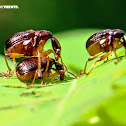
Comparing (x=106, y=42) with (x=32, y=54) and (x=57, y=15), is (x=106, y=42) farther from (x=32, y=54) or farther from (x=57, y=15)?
(x=57, y=15)

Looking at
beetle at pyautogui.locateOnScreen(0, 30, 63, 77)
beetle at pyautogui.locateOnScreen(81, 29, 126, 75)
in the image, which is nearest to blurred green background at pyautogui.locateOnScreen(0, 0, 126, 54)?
beetle at pyautogui.locateOnScreen(0, 30, 63, 77)

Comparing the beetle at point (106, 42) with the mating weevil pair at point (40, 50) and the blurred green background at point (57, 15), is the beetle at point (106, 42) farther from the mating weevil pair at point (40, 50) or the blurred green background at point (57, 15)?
the blurred green background at point (57, 15)

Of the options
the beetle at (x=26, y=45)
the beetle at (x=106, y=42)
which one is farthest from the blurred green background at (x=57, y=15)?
the beetle at (x=106, y=42)

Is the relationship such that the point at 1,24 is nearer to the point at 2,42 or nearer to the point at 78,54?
the point at 2,42

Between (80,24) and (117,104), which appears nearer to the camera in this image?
(117,104)

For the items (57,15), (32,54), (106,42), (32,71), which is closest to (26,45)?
(32,54)

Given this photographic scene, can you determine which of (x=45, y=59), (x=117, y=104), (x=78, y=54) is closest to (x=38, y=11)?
(x=78, y=54)
